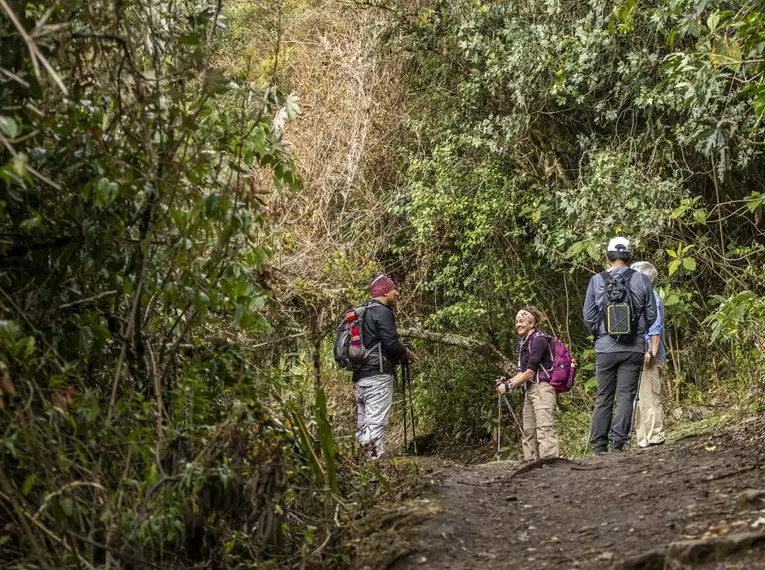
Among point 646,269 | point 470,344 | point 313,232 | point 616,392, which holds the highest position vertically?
point 313,232

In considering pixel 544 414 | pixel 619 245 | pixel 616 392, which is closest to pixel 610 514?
pixel 616 392

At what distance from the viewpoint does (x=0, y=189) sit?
5.06 meters

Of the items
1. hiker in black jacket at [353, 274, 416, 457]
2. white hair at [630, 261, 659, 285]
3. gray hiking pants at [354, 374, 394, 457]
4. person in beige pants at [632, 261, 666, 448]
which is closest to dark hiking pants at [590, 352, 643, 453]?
person in beige pants at [632, 261, 666, 448]

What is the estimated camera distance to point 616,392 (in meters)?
10.2

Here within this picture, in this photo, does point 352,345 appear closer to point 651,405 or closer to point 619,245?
point 619,245

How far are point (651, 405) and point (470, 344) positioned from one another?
19.3 ft

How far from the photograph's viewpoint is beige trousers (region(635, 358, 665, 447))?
400 inches

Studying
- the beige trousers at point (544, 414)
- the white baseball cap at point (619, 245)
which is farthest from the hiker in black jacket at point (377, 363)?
the white baseball cap at point (619, 245)

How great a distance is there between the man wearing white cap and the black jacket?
1.89 metres

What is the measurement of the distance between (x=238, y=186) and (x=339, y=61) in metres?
12.6

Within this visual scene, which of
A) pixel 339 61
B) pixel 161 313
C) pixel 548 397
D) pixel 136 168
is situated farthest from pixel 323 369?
pixel 136 168

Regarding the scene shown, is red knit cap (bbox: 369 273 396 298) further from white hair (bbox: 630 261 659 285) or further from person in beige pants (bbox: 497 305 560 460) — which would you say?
white hair (bbox: 630 261 659 285)

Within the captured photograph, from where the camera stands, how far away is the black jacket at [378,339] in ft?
32.8

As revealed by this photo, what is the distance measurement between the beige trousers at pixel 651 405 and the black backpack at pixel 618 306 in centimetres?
58
